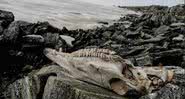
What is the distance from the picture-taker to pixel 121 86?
5.91m

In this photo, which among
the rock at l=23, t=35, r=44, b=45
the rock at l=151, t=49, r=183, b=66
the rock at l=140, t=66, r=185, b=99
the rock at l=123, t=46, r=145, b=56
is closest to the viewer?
the rock at l=140, t=66, r=185, b=99

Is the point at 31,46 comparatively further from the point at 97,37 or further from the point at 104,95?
the point at 97,37

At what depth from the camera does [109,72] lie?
6.06 meters

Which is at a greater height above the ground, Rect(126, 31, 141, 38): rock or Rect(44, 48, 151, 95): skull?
Rect(44, 48, 151, 95): skull

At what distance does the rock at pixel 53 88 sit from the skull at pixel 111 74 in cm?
11

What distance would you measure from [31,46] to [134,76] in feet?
18.7

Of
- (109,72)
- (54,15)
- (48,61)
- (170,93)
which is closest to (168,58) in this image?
(48,61)

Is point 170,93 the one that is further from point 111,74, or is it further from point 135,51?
point 135,51

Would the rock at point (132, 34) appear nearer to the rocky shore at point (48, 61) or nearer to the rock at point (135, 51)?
the rocky shore at point (48, 61)

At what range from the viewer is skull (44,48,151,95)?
5.91m

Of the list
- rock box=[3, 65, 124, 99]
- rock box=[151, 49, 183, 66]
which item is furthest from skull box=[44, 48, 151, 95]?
rock box=[151, 49, 183, 66]

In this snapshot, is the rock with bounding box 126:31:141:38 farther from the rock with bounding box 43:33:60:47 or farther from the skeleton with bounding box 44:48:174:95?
the skeleton with bounding box 44:48:174:95

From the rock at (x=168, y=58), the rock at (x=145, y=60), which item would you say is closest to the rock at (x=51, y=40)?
the rock at (x=145, y=60)

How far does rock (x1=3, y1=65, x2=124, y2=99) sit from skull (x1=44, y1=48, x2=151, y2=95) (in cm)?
11
